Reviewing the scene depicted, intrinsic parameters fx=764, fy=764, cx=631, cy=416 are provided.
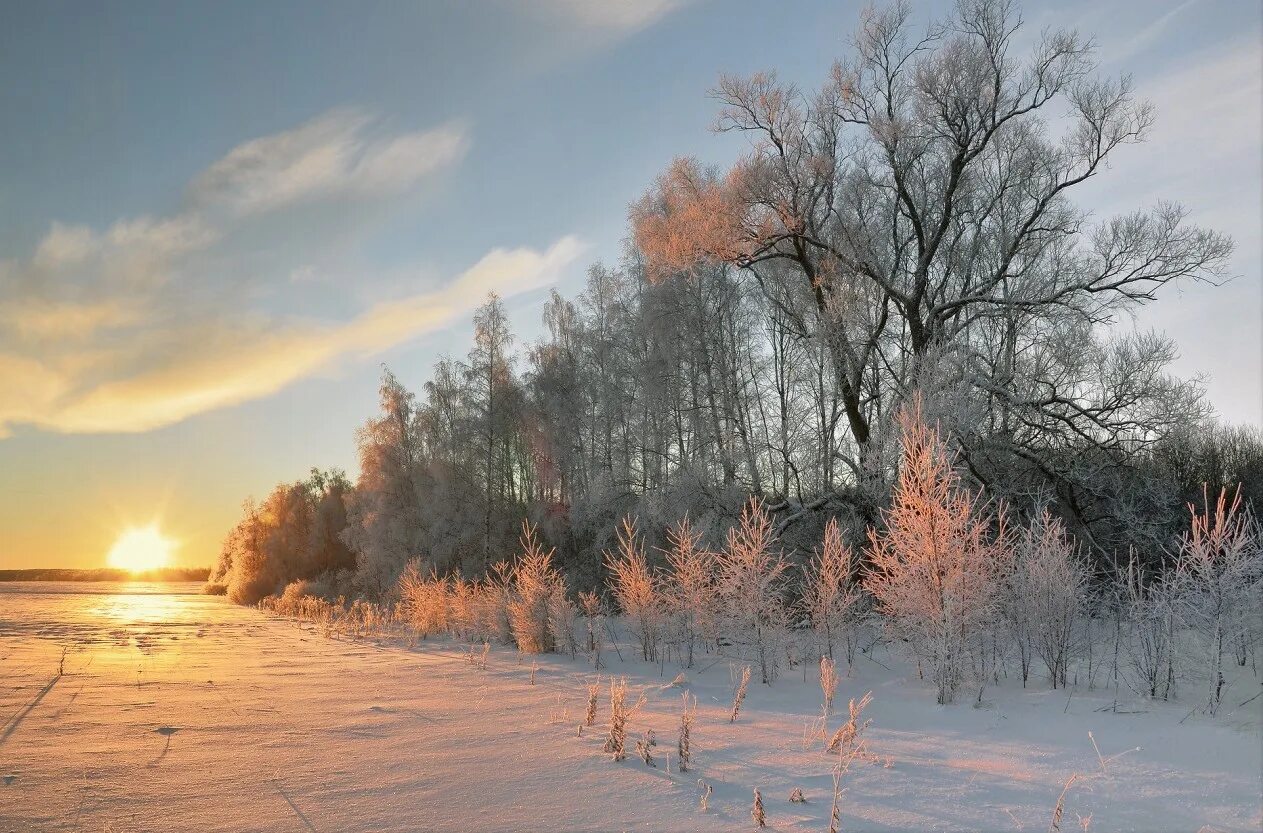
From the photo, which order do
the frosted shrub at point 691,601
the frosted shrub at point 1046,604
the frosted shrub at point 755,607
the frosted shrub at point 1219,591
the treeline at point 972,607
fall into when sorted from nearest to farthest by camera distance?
the frosted shrub at point 1219,591
the treeline at point 972,607
the frosted shrub at point 1046,604
the frosted shrub at point 755,607
the frosted shrub at point 691,601

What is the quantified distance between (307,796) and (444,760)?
3.96ft

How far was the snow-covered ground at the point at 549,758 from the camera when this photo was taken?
4699 millimetres

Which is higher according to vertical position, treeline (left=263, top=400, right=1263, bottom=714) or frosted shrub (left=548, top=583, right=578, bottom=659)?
treeline (left=263, top=400, right=1263, bottom=714)

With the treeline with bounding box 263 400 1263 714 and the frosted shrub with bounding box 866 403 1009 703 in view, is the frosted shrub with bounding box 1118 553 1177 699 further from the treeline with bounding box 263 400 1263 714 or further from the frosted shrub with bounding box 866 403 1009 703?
the frosted shrub with bounding box 866 403 1009 703

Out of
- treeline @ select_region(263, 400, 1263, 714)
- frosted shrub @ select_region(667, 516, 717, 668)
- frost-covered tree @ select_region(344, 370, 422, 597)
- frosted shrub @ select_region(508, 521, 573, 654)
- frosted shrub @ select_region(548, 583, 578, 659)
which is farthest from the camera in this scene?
frost-covered tree @ select_region(344, 370, 422, 597)

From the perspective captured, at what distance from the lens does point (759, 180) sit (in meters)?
16.7

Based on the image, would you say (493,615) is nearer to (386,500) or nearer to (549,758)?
(549,758)

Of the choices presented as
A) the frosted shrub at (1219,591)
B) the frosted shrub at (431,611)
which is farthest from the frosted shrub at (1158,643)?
the frosted shrub at (431,611)

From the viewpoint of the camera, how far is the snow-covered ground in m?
4.70

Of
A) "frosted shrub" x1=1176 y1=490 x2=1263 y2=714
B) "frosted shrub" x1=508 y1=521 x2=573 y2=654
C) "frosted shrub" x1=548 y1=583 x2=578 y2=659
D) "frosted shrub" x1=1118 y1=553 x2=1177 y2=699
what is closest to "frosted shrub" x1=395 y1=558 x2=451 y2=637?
"frosted shrub" x1=508 y1=521 x2=573 y2=654

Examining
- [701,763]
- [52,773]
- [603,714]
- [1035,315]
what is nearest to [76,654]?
[52,773]

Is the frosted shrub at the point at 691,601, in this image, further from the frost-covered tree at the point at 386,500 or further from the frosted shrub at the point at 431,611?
the frost-covered tree at the point at 386,500

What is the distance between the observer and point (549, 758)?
604 cm

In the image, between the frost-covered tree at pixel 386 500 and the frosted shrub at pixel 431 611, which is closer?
the frosted shrub at pixel 431 611
